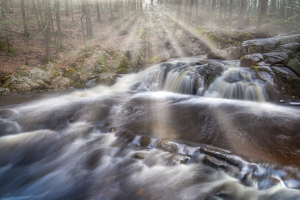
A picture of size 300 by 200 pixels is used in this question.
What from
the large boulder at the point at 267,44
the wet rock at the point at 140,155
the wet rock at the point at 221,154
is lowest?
the wet rock at the point at 140,155

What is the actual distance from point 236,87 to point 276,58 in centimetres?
293

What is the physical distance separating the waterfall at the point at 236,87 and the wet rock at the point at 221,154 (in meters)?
5.29

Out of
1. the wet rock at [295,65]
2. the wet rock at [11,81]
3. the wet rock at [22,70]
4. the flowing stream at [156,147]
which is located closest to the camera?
the flowing stream at [156,147]

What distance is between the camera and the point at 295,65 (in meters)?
8.84

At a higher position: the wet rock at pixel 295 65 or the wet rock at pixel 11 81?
the wet rock at pixel 295 65

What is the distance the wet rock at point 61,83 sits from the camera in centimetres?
1242

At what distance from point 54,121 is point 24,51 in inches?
416

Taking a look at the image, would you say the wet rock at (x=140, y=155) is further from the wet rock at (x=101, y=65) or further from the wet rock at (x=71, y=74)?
the wet rock at (x=101, y=65)

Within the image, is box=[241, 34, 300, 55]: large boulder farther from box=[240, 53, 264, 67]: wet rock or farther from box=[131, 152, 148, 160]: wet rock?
box=[131, 152, 148, 160]: wet rock

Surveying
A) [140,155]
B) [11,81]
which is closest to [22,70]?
[11,81]

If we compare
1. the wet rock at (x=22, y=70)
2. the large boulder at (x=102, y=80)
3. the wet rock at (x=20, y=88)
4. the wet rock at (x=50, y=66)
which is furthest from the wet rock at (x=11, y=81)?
the large boulder at (x=102, y=80)

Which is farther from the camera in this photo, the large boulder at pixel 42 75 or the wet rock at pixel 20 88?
the large boulder at pixel 42 75

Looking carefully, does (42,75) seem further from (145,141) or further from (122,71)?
(145,141)

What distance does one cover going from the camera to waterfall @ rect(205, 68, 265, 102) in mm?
8698
